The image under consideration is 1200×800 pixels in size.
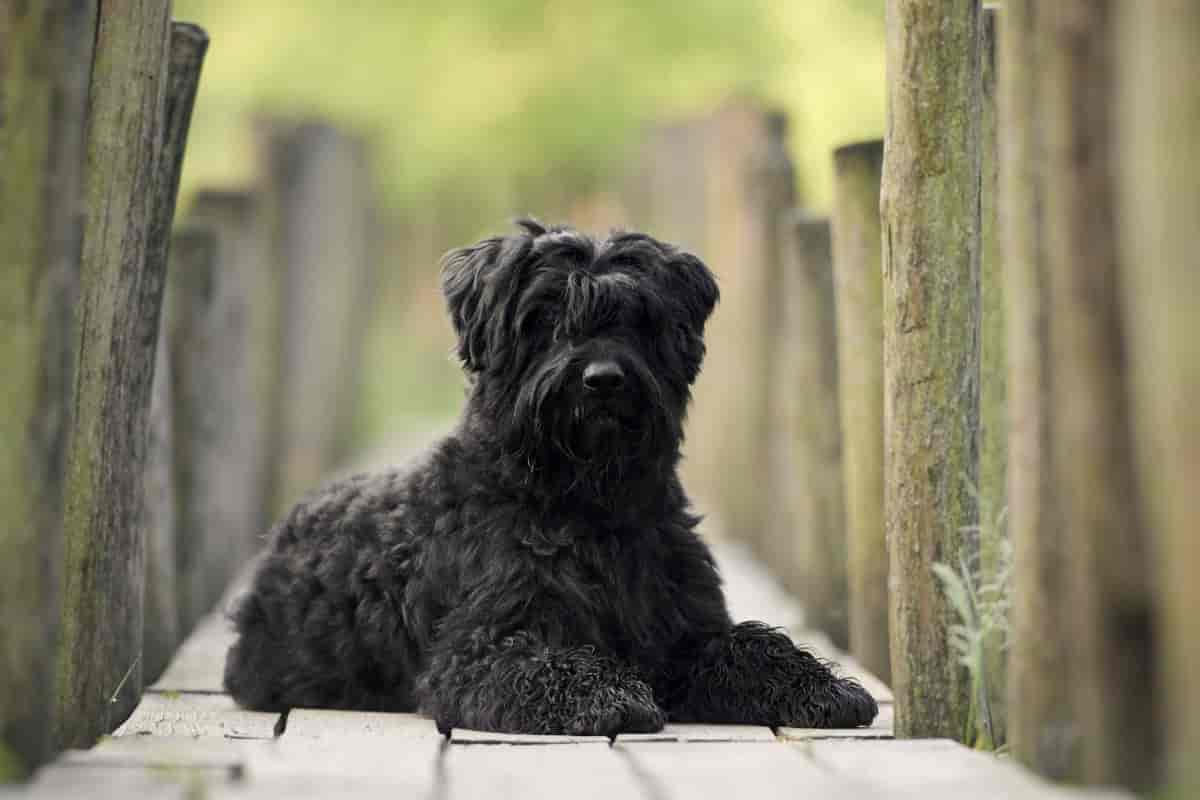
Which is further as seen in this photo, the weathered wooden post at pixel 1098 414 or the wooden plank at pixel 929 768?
the wooden plank at pixel 929 768

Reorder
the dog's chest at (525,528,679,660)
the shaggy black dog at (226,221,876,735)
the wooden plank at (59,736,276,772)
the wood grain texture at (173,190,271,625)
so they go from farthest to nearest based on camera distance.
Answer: the wood grain texture at (173,190,271,625), the dog's chest at (525,528,679,660), the shaggy black dog at (226,221,876,735), the wooden plank at (59,736,276,772)

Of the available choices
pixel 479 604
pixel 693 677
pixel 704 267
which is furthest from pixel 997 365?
pixel 479 604

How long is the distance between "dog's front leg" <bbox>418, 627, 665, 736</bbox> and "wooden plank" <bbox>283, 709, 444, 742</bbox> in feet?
0.27

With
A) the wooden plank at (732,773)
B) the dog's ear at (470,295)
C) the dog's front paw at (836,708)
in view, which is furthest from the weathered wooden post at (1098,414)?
the dog's ear at (470,295)

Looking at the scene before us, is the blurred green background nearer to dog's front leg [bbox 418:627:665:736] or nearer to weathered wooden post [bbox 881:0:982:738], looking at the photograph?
dog's front leg [bbox 418:627:665:736]

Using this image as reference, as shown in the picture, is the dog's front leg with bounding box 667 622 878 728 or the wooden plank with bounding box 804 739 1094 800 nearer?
the wooden plank with bounding box 804 739 1094 800

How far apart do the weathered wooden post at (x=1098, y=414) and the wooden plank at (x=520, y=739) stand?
1.51 metres

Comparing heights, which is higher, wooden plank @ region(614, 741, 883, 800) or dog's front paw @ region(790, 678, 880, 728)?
wooden plank @ region(614, 741, 883, 800)

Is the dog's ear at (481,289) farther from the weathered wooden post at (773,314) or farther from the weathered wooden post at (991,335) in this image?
the weathered wooden post at (773,314)

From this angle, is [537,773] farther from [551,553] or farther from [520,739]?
[551,553]

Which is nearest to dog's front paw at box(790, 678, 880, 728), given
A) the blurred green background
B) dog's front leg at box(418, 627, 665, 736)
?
dog's front leg at box(418, 627, 665, 736)

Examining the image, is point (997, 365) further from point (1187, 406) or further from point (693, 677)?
point (1187, 406)

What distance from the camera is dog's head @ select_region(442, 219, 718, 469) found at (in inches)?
199

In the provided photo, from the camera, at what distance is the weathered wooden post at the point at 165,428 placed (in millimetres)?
5102
